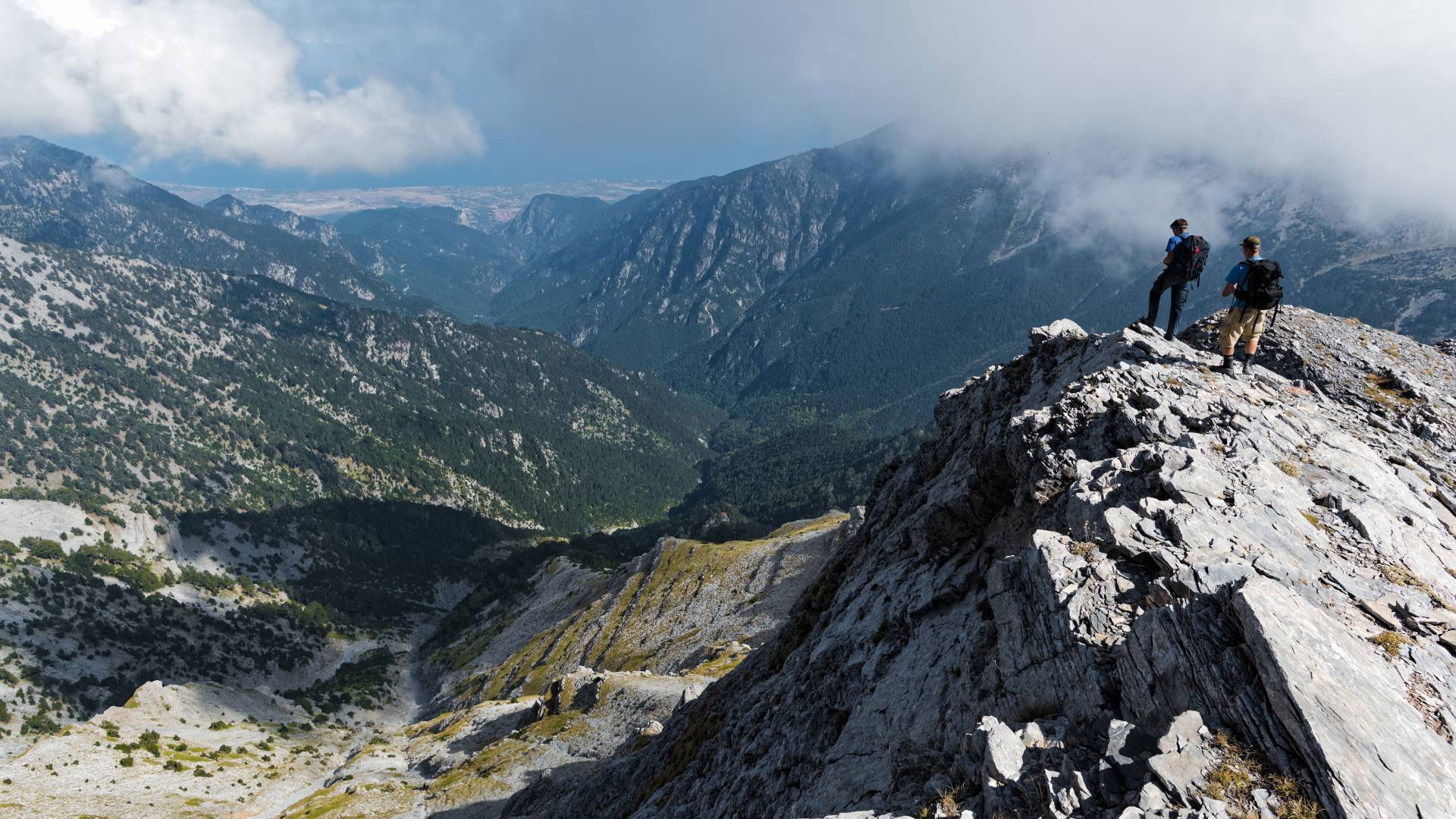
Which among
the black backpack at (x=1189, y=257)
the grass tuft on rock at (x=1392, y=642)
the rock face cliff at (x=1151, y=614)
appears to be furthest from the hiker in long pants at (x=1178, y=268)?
the grass tuft on rock at (x=1392, y=642)

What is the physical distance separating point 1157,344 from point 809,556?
99539 millimetres

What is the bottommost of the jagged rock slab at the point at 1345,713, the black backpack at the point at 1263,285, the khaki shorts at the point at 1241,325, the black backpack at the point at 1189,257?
the jagged rock slab at the point at 1345,713

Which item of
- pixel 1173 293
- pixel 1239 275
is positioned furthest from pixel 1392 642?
pixel 1173 293

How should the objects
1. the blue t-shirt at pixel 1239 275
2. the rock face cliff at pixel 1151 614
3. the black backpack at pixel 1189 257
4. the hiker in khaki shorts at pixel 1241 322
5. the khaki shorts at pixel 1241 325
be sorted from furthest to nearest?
the black backpack at pixel 1189 257 < the khaki shorts at pixel 1241 325 < the hiker in khaki shorts at pixel 1241 322 < the blue t-shirt at pixel 1239 275 < the rock face cliff at pixel 1151 614

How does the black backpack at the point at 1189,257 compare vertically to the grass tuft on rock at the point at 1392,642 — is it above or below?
above

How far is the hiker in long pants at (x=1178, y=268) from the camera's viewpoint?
2638 cm

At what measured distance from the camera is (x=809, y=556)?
403 feet

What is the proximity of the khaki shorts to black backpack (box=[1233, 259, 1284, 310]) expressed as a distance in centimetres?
72

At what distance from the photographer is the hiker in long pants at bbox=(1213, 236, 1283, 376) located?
2456 centimetres

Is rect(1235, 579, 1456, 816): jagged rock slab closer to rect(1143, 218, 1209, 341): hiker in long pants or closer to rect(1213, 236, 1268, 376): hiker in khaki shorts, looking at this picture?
rect(1143, 218, 1209, 341): hiker in long pants

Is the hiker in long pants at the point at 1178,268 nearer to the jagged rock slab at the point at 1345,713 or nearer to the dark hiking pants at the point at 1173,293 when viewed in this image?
Answer: the dark hiking pants at the point at 1173,293

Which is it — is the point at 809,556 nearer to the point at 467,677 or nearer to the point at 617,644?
the point at 617,644

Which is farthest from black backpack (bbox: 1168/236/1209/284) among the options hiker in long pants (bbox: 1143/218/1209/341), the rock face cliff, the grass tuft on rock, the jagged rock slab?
the jagged rock slab

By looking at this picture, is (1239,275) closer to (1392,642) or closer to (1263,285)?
(1263,285)
